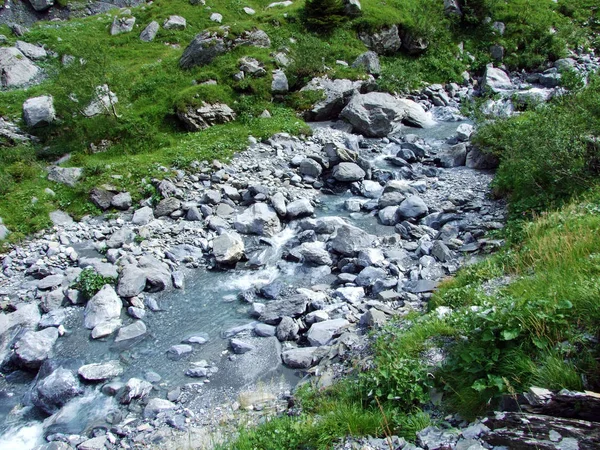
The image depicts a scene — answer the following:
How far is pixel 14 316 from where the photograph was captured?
1340cm

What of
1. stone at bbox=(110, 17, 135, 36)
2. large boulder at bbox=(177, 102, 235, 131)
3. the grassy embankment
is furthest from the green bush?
stone at bbox=(110, 17, 135, 36)

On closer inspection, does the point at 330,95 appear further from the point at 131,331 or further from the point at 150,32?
the point at 131,331

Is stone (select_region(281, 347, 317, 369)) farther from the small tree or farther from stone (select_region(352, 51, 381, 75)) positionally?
the small tree

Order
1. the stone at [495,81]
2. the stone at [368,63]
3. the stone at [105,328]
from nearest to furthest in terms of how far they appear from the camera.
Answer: the stone at [105,328] → the stone at [368,63] → the stone at [495,81]

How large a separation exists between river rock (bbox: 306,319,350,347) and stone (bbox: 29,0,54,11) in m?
45.6

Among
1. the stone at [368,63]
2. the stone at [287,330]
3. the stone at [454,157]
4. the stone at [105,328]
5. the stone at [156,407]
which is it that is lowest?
the stone at [105,328]

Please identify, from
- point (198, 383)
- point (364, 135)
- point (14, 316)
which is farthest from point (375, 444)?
point (364, 135)

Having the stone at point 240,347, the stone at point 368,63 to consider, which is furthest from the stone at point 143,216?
the stone at point 368,63

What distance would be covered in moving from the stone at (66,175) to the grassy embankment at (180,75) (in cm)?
35

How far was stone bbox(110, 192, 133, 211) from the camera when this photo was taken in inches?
758

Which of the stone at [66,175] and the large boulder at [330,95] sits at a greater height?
the large boulder at [330,95]

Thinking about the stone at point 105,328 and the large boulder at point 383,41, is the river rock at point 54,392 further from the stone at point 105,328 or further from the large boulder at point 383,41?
the large boulder at point 383,41

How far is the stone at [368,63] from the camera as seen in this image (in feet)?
107

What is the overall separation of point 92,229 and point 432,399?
1552 cm
